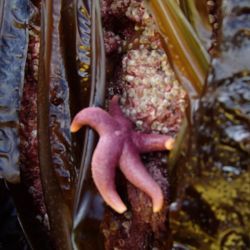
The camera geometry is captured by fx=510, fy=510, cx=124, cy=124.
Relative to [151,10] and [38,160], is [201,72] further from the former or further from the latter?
[38,160]

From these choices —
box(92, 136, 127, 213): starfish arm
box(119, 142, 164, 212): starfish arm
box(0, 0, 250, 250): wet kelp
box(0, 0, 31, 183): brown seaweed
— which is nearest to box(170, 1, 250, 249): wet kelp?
box(0, 0, 250, 250): wet kelp

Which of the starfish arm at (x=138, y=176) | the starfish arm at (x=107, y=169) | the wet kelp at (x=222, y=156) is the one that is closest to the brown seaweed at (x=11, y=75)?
the starfish arm at (x=107, y=169)

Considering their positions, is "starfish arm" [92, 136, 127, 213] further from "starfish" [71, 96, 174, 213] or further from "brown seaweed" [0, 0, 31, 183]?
"brown seaweed" [0, 0, 31, 183]

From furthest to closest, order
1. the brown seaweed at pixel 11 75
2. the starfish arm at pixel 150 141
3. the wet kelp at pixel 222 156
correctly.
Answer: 1. the brown seaweed at pixel 11 75
2. the starfish arm at pixel 150 141
3. the wet kelp at pixel 222 156

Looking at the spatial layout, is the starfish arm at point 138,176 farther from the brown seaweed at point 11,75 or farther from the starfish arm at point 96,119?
the brown seaweed at point 11,75

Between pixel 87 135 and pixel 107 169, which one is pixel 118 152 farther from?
pixel 87 135

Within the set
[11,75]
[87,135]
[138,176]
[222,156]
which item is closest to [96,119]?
[87,135]

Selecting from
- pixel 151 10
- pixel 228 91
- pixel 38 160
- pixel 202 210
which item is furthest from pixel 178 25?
pixel 38 160
